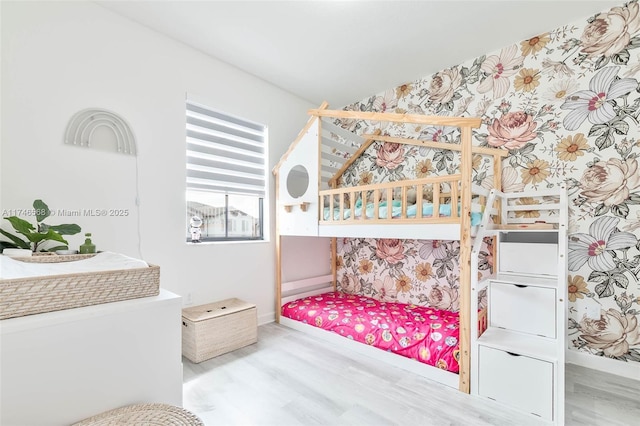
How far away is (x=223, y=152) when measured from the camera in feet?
9.41

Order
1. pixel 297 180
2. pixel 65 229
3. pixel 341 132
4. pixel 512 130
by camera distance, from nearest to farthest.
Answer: pixel 65 229, pixel 512 130, pixel 341 132, pixel 297 180

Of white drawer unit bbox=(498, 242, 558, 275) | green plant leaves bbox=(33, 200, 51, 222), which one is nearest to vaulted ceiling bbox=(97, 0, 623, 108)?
green plant leaves bbox=(33, 200, 51, 222)

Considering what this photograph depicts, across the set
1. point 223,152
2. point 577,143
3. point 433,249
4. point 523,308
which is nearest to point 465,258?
point 523,308

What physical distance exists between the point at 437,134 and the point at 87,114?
295 cm

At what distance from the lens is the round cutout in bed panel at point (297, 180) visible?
336cm

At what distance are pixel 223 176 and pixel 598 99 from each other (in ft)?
10.2

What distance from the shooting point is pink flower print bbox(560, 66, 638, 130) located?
82.4 inches

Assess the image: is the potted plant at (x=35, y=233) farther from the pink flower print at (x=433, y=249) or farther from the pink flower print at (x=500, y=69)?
the pink flower print at (x=500, y=69)

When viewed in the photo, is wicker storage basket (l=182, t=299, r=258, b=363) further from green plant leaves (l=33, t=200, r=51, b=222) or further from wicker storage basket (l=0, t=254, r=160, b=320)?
wicker storage basket (l=0, t=254, r=160, b=320)

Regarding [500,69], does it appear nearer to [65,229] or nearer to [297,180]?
[297,180]

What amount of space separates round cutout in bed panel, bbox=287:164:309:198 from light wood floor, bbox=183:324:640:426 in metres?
1.77

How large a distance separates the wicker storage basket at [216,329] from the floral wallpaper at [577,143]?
1726mm

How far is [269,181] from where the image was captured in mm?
3230

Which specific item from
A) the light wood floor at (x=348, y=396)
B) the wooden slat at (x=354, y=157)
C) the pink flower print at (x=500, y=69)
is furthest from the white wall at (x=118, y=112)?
the pink flower print at (x=500, y=69)
